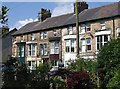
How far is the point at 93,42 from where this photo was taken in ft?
88.1

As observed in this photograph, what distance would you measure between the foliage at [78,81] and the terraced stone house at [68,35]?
10.1 m

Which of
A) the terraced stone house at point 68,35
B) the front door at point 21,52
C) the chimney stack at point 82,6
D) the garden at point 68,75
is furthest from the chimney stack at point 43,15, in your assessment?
the garden at point 68,75

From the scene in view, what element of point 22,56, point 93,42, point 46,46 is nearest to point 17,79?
point 93,42

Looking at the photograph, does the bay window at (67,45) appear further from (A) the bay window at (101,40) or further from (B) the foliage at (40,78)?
(B) the foliage at (40,78)

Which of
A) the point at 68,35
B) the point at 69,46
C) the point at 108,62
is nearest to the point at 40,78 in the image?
the point at 108,62

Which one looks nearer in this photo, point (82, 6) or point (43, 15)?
point (82, 6)

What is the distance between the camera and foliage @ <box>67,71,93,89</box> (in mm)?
10633

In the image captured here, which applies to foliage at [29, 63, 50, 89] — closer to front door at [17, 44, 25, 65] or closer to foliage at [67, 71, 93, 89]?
foliage at [67, 71, 93, 89]

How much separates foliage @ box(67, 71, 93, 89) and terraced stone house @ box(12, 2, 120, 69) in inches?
397

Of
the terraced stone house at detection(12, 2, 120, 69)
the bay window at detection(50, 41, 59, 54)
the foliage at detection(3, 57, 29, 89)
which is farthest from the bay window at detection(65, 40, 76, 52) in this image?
the foliage at detection(3, 57, 29, 89)

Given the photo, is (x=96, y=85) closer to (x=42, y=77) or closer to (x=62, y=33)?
(x=42, y=77)

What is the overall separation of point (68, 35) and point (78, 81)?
19.5 meters

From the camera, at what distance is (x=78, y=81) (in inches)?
427

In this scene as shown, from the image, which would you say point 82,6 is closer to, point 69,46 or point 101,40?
point 69,46
